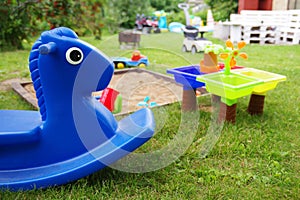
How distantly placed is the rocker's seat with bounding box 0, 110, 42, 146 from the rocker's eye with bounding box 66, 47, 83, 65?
37 centimetres

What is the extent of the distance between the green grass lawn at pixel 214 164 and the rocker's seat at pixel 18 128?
0.25 meters

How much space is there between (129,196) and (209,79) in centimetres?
117

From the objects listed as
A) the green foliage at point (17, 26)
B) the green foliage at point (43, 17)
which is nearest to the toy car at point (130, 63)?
the green foliage at point (43, 17)

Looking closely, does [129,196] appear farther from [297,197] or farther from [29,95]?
[29,95]

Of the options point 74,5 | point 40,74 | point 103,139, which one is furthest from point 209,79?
point 74,5

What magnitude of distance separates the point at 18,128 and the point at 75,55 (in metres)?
0.45

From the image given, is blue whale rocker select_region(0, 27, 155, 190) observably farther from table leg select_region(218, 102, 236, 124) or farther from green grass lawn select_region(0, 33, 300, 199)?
table leg select_region(218, 102, 236, 124)

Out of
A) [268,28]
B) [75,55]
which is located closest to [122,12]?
[268,28]

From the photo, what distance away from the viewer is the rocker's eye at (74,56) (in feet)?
5.40

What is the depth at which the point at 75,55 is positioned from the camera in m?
1.66

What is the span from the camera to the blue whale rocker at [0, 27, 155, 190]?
166 centimetres

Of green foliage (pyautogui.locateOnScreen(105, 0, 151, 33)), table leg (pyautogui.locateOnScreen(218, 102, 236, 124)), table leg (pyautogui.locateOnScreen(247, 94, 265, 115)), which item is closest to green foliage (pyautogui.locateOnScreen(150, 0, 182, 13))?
green foliage (pyautogui.locateOnScreen(105, 0, 151, 33))

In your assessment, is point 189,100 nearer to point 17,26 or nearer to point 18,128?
point 18,128

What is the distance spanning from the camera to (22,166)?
1729 mm
